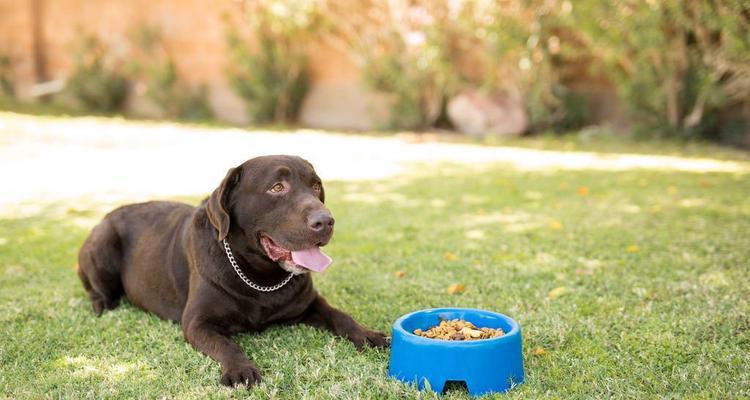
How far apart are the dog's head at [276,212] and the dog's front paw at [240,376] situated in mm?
554

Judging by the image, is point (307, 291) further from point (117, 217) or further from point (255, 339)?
point (117, 217)

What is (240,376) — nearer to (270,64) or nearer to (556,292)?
(556,292)

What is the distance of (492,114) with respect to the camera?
50.4 ft

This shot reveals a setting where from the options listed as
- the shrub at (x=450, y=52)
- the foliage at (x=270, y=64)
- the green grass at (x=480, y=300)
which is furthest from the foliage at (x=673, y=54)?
the foliage at (x=270, y=64)

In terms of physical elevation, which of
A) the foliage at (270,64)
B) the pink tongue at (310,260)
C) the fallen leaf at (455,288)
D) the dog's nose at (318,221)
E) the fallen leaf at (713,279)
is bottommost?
the fallen leaf at (455,288)

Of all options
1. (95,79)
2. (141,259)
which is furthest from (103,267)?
(95,79)

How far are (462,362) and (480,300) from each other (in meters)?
1.51

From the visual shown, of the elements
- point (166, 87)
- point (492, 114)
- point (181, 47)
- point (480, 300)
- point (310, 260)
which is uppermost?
point (181, 47)

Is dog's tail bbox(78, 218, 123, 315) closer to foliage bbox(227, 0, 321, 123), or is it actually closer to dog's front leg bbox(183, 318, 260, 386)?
dog's front leg bbox(183, 318, 260, 386)

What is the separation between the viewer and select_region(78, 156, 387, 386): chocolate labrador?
342 cm

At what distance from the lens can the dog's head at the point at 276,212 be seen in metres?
3.41

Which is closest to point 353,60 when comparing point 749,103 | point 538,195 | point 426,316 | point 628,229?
point 749,103

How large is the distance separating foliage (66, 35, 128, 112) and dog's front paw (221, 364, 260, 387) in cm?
1960

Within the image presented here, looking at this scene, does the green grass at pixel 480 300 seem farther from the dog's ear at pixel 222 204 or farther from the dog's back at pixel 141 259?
the dog's ear at pixel 222 204
